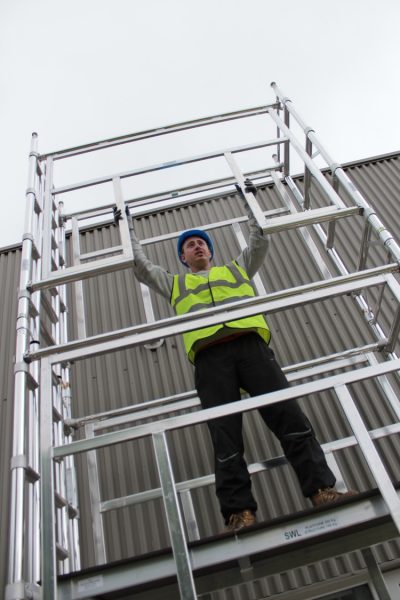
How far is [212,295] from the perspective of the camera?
11.2ft

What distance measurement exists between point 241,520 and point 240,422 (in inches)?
22.0

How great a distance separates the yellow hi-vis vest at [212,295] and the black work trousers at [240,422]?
3.9 inches

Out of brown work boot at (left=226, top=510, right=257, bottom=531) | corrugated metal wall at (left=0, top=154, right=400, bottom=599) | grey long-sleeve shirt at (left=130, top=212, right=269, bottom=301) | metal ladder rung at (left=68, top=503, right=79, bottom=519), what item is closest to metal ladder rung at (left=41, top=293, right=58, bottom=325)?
grey long-sleeve shirt at (left=130, top=212, right=269, bottom=301)

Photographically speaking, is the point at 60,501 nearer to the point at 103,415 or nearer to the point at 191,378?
the point at 103,415

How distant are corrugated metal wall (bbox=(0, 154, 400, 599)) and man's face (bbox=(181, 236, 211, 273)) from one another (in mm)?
1683

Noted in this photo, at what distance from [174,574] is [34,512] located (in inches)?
35.6

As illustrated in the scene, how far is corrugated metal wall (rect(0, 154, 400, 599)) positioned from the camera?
4.34 m

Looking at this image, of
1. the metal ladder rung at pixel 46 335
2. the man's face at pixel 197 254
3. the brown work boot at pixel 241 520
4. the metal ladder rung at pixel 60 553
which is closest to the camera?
the brown work boot at pixel 241 520

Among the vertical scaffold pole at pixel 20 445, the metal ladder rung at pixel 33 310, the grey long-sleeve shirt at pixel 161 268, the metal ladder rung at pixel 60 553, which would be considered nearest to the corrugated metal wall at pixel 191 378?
the metal ladder rung at pixel 60 553

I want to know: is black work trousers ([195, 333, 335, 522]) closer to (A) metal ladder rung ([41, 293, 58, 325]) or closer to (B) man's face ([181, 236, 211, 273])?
(B) man's face ([181, 236, 211, 273])

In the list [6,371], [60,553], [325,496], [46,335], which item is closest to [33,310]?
[46,335]

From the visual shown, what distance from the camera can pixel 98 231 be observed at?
278 inches

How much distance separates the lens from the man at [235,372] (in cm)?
271

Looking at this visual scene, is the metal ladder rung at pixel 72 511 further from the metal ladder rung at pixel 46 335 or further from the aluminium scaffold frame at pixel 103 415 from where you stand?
the metal ladder rung at pixel 46 335
